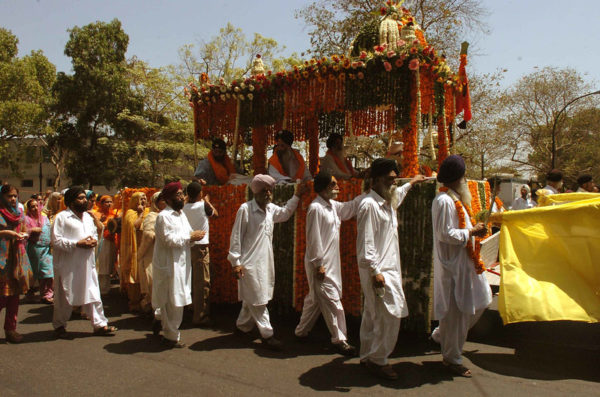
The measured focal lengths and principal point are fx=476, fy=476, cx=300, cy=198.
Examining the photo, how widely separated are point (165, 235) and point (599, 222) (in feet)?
14.3

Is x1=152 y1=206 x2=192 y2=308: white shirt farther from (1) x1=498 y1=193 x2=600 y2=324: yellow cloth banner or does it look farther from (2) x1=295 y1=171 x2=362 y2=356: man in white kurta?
(1) x1=498 y1=193 x2=600 y2=324: yellow cloth banner

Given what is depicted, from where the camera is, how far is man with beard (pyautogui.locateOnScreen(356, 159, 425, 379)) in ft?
13.8

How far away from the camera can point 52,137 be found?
28.4 metres

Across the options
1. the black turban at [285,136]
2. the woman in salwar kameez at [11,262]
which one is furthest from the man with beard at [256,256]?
the woman in salwar kameez at [11,262]

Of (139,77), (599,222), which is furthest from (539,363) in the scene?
(139,77)

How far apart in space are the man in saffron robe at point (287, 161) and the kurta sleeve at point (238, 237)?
73.7 inches

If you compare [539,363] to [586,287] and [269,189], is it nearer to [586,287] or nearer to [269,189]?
[586,287]

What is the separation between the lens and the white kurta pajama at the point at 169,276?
16.9 feet

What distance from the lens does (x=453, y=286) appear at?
4270 mm

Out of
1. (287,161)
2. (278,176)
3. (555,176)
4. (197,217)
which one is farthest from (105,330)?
(555,176)

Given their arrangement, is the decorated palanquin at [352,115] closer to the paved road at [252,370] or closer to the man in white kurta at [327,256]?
the man in white kurta at [327,256]

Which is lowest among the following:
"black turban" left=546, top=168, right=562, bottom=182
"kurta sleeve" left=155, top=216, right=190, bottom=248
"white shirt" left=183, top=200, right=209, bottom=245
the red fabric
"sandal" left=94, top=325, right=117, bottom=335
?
"sandal" left=94, top=325, right=117, bottom=335

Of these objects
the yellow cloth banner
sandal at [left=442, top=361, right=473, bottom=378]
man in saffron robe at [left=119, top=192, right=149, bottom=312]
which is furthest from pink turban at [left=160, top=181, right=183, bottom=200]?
the yellow cloth banner

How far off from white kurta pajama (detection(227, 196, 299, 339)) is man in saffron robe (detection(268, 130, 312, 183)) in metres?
1.74
